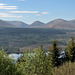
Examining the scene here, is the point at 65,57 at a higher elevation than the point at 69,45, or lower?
lower

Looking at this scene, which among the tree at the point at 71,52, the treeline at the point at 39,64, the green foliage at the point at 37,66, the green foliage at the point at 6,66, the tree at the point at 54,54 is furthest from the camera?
the tree at the point at 71,52

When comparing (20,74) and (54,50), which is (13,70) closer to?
(20,74)

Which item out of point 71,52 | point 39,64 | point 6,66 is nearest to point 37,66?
point 39,64

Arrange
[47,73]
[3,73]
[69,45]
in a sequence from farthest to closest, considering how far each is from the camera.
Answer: [69,45], [47,73], [3,73]

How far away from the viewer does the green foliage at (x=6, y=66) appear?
1655 cm

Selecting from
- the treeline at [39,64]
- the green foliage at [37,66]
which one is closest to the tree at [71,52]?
the treeline at [39,64]

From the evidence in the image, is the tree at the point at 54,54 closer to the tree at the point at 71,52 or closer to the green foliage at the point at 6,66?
the tree at the point at 71,52

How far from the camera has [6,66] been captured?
56.2 feet

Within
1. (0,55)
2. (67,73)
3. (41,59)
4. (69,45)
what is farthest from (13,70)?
(69,45)

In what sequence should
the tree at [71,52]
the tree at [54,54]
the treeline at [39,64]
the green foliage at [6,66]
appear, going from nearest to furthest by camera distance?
the green foliage at [6,66] < the treeline at [39,64] < the tree at [54,54] < the tree at [71,52]

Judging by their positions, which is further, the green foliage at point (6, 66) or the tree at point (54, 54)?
the tree at point (54, 54)

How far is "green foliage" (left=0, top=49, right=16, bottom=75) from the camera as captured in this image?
16.5 metres

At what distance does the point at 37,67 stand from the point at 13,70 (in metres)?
11.7

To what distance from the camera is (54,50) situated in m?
40.4
